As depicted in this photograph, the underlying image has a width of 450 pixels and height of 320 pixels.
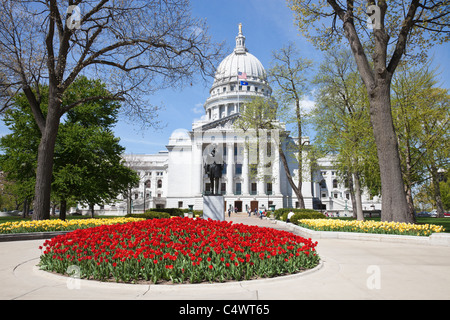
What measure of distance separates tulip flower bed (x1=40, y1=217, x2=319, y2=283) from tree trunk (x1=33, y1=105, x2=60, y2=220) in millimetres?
8246

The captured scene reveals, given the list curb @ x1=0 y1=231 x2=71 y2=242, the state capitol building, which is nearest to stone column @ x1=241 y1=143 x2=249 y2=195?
the state capitol building

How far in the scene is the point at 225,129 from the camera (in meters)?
68.2

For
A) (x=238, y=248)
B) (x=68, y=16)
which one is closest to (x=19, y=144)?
(x=68, y=16)

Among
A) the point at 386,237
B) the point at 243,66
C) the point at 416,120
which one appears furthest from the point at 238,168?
the point at 386,237

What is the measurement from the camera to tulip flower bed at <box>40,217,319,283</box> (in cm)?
561

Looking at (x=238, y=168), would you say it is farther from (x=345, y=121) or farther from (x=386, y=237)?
(x=386, y=237)

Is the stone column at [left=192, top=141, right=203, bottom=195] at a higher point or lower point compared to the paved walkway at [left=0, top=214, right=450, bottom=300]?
higher

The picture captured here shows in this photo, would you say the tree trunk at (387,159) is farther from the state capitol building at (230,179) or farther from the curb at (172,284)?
the state capitol building at (230,179)

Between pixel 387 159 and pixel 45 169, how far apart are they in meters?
15.7

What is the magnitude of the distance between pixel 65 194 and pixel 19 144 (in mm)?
5135

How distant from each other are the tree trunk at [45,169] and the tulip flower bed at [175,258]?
825 cm

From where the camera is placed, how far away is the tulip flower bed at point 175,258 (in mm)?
5605

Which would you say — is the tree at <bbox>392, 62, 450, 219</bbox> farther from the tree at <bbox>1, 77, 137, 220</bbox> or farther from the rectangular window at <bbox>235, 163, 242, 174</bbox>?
the rectangular window at <bbox>235, 163, 242, 174</bbox>
